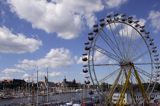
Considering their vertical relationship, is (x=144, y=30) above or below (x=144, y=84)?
above

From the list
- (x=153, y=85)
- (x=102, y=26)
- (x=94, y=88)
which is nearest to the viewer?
(x=94, y=88)

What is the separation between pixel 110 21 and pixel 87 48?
5430 millimetres

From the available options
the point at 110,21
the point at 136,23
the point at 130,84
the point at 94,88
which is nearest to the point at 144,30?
the point at 136,23

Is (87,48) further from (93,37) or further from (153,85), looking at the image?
(153,85)

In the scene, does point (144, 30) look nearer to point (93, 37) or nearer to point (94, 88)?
point (93, 37)

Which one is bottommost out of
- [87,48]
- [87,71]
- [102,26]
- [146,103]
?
[146,103]

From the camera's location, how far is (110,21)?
49688 mm

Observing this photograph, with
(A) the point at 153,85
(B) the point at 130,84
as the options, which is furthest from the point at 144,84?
(B) the point at 130,84

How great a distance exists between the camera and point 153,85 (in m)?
52.5

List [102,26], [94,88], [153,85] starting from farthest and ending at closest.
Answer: [153,85]
[102,26]
[94,88]

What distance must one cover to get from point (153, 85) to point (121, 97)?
8317mm

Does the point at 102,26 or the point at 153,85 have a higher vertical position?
the point at 102,26

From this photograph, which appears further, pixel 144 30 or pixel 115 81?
pixel 144 30

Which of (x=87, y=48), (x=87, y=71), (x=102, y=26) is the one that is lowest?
(x=87, y=71)
